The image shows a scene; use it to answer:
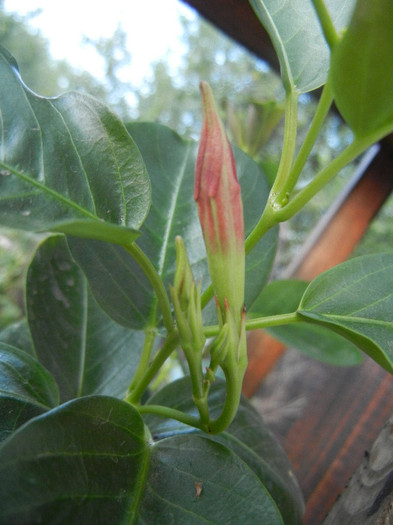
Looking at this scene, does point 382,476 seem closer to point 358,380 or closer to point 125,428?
point 125,428

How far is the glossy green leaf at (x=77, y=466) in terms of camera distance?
0.25 metres

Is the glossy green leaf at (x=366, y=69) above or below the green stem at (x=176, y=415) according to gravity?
above

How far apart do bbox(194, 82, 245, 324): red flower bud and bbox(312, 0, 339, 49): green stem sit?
84mm

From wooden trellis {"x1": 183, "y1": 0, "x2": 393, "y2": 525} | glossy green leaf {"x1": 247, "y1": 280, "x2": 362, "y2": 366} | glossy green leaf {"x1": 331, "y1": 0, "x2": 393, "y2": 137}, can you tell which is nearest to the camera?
glossy green leaf {"x1": 331, "y1": 0, "x2": 393, "y2": 137}

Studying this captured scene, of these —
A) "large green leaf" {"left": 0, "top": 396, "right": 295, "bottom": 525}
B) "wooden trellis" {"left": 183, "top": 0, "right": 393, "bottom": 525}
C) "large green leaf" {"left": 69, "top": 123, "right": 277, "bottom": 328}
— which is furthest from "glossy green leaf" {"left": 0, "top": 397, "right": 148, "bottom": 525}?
"wooden trellis" {"left": 183, "top": 0, "right": 393, "bottom": 525}

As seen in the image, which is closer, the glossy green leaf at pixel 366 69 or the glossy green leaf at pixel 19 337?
the glossy green leaf at pixel 366 69

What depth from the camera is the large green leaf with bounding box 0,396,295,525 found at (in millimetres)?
254

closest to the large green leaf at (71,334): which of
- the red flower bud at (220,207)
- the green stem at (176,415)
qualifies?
the green stem at (176,415)

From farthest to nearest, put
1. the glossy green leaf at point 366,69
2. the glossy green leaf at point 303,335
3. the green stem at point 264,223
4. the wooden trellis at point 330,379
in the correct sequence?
the wooden trellis at point 330,379, the glossy green leaf at point 303,335, the green stem at point 264,223, the glossy green leaf at point 366,69

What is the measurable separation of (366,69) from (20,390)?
31cm

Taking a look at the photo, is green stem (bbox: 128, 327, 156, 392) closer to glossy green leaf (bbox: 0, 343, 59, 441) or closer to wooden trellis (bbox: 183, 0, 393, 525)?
glossy green leaf (bbox: 0, 343, 59, 441)

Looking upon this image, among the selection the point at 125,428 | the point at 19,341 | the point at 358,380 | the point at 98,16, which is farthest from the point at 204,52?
the point at 125,428

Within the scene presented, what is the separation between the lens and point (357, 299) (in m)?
0.35

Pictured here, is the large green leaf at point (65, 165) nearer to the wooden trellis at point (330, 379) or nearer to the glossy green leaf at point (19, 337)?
the glossy green leaf at point (19, 337)
